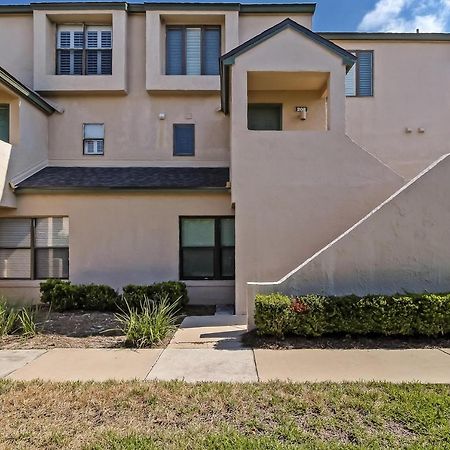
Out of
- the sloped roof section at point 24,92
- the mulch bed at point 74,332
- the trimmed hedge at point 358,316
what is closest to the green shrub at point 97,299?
the mulch bed at point 74,332

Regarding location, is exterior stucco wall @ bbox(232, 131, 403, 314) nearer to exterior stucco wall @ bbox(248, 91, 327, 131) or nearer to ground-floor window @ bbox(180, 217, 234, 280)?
ground-floor window @ bbox(180, 217, 234, 280)

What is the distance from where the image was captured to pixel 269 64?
10219mm

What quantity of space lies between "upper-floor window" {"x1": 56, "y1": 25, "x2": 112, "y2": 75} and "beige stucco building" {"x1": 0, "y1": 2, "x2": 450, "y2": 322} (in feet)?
0.19

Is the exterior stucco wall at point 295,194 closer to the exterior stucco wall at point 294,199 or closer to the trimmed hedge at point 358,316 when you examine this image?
the exterior stucco wall at point 294,199

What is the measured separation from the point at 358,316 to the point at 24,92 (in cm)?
1145

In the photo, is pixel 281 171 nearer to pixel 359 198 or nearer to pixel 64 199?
pixel 359 198

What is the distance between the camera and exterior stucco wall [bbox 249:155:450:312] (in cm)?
765

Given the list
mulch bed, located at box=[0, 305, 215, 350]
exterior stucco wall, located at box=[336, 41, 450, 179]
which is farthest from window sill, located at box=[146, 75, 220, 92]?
mulch bed, located at box=[0, 305, 215, 350]

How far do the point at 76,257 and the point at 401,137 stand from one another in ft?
40.3

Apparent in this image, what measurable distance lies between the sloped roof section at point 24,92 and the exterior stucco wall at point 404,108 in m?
10.9

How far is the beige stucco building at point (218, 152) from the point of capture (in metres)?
7.71

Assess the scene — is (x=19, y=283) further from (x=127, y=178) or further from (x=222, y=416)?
(x=222, y=416)

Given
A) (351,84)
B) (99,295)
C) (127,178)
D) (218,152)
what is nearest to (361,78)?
(351,84)

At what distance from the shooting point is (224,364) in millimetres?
5988
